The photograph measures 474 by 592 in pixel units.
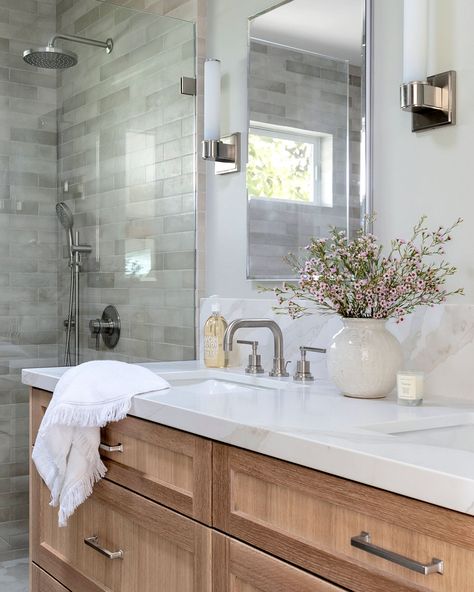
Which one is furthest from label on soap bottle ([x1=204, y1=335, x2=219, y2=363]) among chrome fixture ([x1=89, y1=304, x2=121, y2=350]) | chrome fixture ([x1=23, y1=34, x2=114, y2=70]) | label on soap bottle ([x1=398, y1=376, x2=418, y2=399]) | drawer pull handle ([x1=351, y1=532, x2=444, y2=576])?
drawer pull handle ([x1=351, y1=532, x2=444, y2=576])

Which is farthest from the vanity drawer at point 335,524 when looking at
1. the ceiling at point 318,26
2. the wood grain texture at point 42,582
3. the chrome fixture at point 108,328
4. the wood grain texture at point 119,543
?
the chrome fixture at point 108,328

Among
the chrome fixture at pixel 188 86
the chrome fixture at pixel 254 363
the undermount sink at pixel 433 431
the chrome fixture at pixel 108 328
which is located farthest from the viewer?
the chrome fixture at pixel 188 86

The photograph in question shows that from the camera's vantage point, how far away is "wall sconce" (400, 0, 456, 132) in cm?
171

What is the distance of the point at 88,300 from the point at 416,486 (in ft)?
5.81

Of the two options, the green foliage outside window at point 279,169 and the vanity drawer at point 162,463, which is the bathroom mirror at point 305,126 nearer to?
the green foliage outside window at point 279,169

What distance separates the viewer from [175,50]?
2.71 metres

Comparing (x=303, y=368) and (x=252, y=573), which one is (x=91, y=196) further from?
(x=252, y=573)

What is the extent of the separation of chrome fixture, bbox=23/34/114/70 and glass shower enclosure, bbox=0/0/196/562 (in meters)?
0.01

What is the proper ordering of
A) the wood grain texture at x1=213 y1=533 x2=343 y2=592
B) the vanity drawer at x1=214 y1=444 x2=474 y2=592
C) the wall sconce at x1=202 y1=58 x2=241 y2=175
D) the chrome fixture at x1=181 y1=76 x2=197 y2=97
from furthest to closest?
the chrome fixture at x1=181 y1=76 x2=197 y2=97
the wall sconce at x1=202 y1=58 x2=241 y2=175
the wood grain texture at x1=213 y1=533 x2=343 y2=592
the vanity drawer at x1=214 y1=444 x2=474 y2=592

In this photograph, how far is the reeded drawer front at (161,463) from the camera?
1.44 meters

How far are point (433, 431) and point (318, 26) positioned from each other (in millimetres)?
1255

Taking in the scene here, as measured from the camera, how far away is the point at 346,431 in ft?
4.05

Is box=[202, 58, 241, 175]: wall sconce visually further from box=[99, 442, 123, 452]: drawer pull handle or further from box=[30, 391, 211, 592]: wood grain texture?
box=[99, 442, 123, 452]: drawer pull handle

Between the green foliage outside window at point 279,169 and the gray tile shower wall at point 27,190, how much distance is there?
2.25 ft
